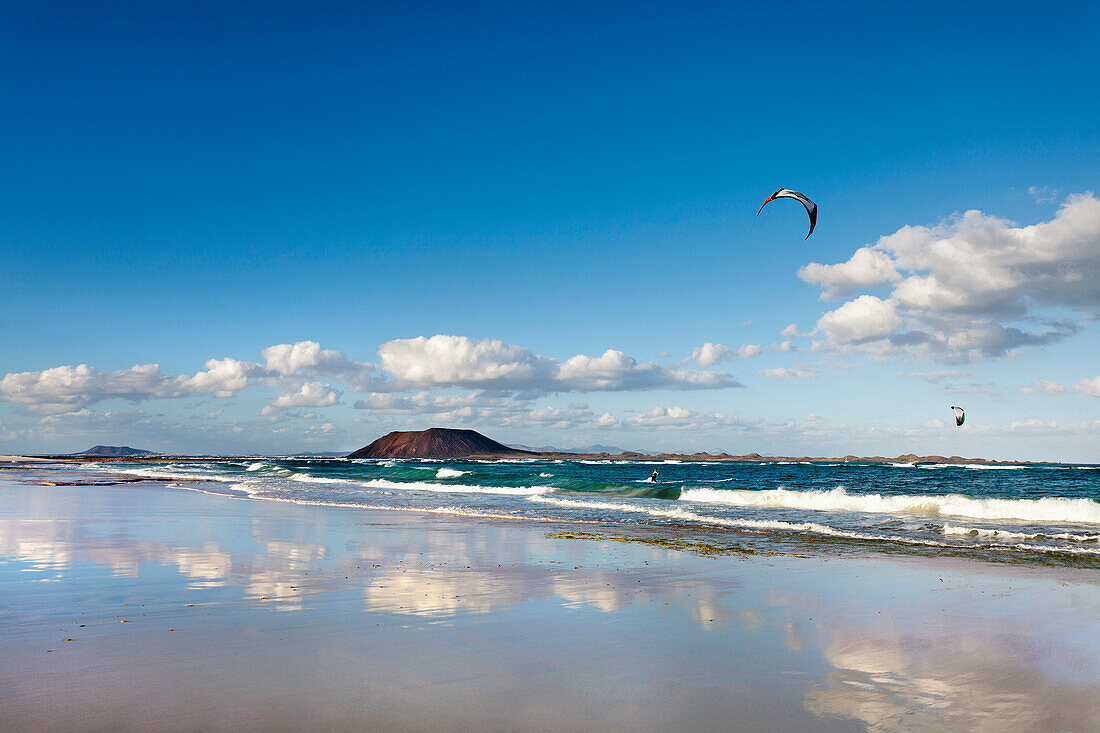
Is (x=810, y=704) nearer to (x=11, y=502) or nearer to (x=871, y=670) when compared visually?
(x=871, y=670)

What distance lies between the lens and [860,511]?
2697 cm

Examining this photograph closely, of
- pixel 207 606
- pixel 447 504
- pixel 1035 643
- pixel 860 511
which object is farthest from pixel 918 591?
pixel 447 504

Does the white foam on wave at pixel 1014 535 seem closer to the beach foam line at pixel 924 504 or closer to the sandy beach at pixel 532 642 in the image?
the beach foam line at pixel 924 504

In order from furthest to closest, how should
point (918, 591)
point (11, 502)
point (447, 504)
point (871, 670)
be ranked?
1. point (447, 504)
2. point (11, 502)
3. point (918, 591)
4. point (871, 670)

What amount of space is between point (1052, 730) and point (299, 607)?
7217 mm

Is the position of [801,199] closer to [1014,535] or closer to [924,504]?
[1014,535]

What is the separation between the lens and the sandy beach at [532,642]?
4797 millimetres

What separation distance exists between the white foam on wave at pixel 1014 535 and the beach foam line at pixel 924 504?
521 centimetres

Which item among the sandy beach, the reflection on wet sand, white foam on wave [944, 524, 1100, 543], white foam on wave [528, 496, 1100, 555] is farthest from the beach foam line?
the reflection on wet sand

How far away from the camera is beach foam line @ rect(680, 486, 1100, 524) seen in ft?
78.1

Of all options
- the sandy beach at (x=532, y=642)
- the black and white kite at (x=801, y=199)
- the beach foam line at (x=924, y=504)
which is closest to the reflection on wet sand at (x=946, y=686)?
the sandy beach at (x=532, y=642)

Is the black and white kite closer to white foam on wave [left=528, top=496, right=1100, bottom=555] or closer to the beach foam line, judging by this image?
white foam on wave [left=528, top=496, right=1100, bottom=555]

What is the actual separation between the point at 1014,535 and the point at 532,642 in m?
16.4

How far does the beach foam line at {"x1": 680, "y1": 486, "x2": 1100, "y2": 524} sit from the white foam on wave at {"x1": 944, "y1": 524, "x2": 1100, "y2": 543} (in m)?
5.21
